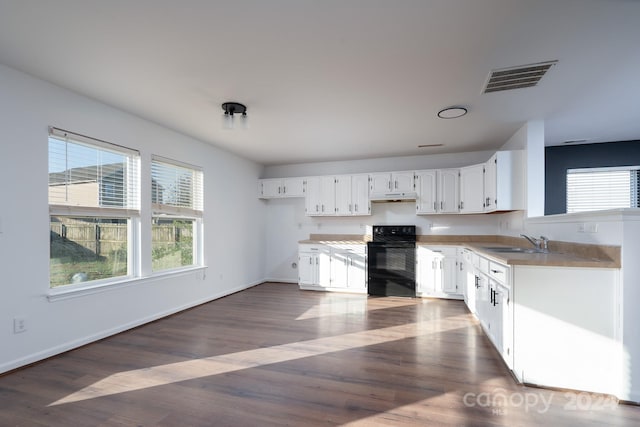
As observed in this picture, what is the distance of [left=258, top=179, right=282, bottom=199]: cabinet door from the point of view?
235 inches

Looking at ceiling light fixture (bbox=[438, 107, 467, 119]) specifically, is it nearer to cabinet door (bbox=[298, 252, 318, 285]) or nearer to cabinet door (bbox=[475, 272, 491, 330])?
cabinet door (bbox=[475, 272, 491, 330])

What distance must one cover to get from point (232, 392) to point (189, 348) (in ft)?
3.18

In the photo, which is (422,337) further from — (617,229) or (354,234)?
(354,234)

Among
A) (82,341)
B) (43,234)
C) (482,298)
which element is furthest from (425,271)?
(43,234)

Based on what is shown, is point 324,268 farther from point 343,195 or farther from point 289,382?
point 289,382

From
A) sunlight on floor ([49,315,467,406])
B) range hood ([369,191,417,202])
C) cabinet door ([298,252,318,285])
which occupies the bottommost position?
sunlight on floor ([49,315,467,406])

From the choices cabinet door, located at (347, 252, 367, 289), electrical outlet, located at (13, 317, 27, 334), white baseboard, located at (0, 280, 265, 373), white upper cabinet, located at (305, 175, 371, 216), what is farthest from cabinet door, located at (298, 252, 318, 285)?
electrical outlet, located at (13, 317, 27, 334)

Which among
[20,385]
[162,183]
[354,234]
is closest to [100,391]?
[20,385]

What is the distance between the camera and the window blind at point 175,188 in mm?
3814

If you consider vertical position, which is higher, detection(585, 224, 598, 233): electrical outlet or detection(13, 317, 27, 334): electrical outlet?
detection(585, 224, 598, 233): electrical outlet

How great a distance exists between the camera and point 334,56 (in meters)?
2.21

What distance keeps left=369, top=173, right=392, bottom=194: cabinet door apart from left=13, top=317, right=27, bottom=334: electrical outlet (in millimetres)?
4536

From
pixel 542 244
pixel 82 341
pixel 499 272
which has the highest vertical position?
pixel 542 244

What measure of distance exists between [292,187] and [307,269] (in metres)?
1.59
